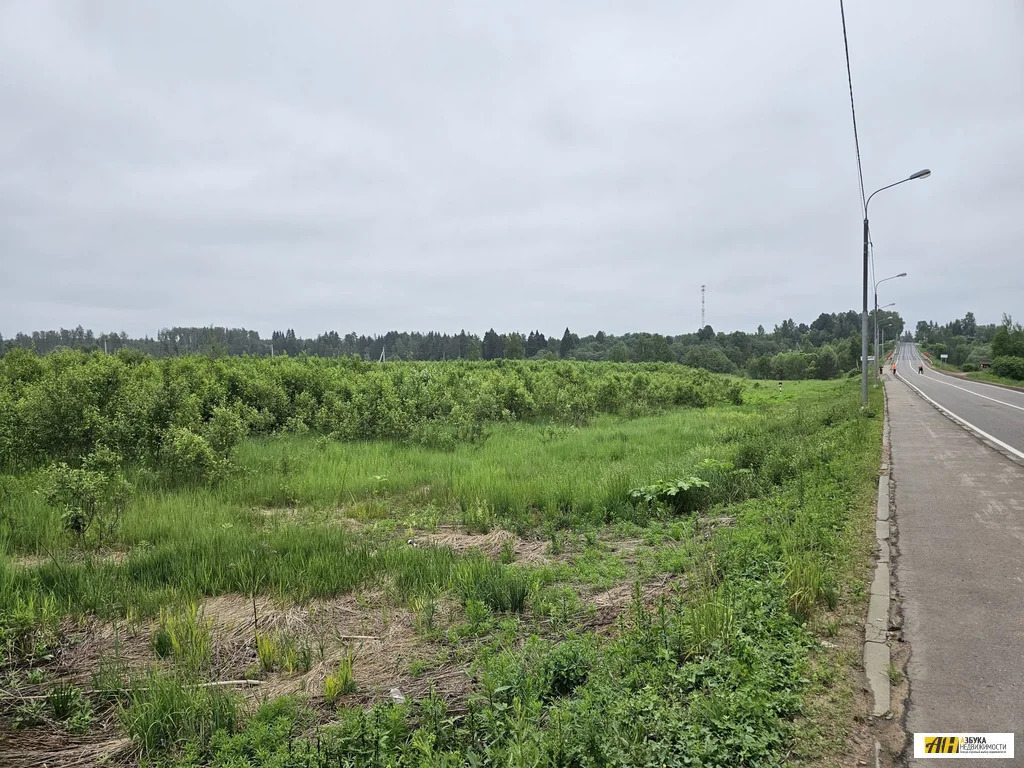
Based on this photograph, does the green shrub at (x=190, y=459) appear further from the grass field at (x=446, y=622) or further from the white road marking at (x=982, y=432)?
the white road marking at (x=982, y=432)

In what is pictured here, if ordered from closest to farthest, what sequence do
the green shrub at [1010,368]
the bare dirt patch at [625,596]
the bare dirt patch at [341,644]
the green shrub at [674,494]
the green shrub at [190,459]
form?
1. the bare dirt patch at [341,644]
2. the bare dirt patch at [625,596]
3. the green shrub at [674,494]
4. the green shrub at [190,459]
5. the green shrub at [1010,368]

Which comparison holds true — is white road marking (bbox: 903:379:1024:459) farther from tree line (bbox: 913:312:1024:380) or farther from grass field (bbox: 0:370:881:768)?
tree line (bbox: 913:312:1024:380)

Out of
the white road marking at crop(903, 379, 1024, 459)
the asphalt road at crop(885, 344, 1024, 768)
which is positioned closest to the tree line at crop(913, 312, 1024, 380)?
the white road marking at crop(903, 379, 1024, 459)

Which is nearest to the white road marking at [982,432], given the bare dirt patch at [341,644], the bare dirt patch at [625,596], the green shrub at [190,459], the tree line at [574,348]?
the bare dirt patch at [625,596]

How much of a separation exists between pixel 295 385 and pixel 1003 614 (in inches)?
757

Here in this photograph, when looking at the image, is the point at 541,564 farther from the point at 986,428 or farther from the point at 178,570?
the point at 986,428

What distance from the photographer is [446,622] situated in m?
5.03

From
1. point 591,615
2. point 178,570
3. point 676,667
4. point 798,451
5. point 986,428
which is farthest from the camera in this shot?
point 986,428

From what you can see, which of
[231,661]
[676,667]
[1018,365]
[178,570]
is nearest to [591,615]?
[676,667]

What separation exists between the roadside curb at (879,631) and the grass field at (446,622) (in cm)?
14

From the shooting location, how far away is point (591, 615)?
4980mm

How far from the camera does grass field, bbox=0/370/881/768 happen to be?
3209mm

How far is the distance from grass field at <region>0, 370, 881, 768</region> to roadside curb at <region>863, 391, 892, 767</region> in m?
0.14

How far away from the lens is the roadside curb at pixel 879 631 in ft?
11.1
